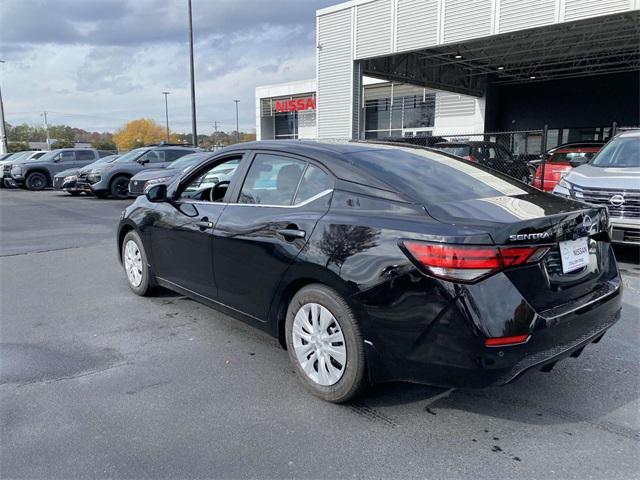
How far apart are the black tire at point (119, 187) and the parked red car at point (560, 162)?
12569 millimetres

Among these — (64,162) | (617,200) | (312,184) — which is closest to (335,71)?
(64,162)

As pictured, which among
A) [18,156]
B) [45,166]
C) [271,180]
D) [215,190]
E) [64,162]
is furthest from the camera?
[18,156]

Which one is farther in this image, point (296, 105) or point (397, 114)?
point (296, 105)

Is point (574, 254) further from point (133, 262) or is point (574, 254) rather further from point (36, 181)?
point (36, 181)

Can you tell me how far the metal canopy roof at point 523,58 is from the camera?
18.6 metres

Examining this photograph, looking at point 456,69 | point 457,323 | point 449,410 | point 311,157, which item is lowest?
point 449,410

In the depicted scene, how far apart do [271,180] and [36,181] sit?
21.4 metres

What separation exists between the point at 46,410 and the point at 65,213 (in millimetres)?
11247

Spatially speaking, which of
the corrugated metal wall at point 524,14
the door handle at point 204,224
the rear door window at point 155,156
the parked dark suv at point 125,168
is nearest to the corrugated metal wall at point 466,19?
the corrugated metal wall at point 524,14

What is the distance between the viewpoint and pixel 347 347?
9.69ft

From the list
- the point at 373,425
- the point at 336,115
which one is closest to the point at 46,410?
the point at 373,425

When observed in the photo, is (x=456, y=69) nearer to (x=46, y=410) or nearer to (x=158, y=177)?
(x=158, y=177)

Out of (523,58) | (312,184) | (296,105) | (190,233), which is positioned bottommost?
(190,233)

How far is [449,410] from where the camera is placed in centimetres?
308
